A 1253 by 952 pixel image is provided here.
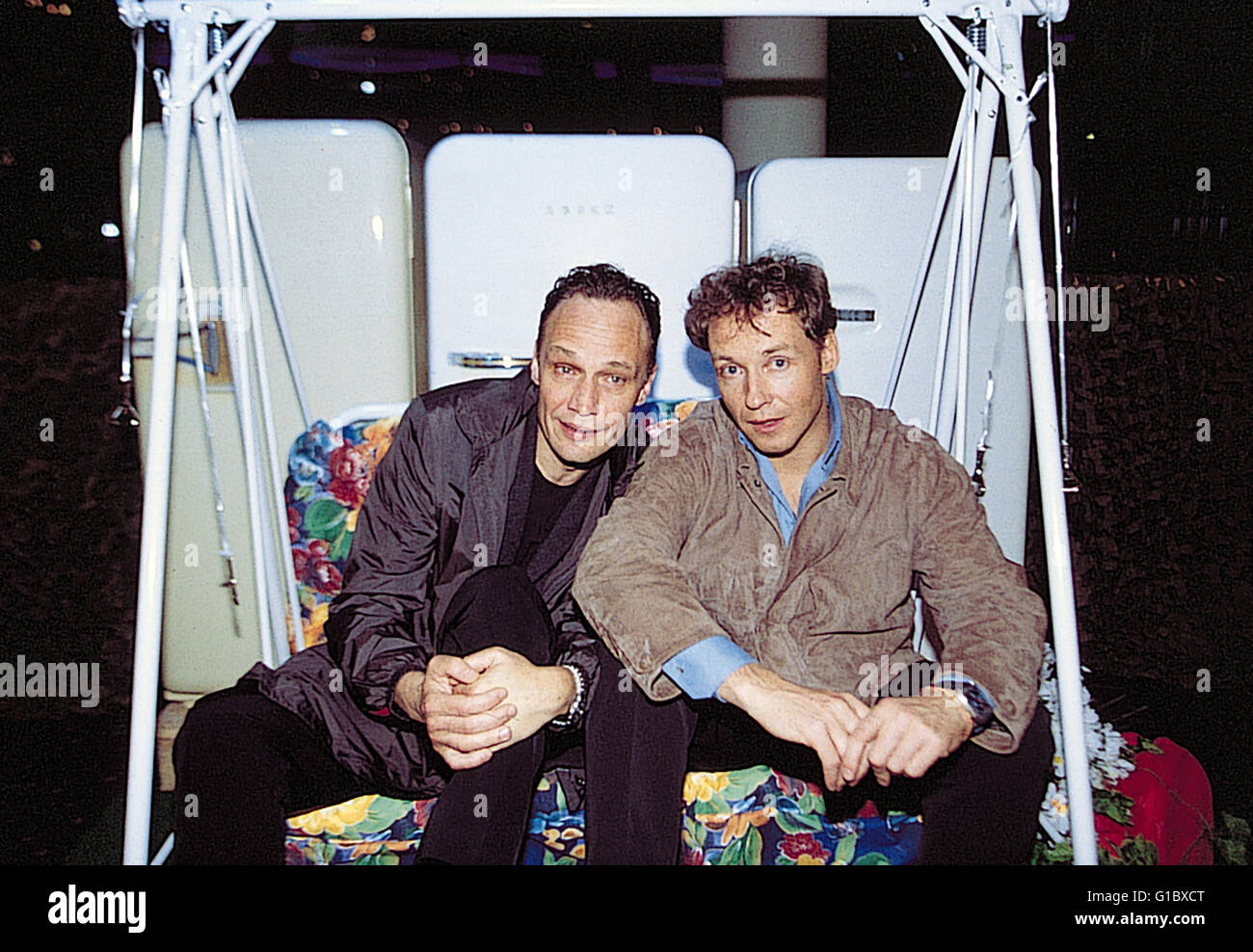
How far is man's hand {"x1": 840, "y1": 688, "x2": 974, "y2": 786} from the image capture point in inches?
48.7

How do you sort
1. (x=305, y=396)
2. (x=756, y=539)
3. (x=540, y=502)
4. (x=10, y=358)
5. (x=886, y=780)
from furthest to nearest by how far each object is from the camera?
(x=10, y=358) < (x=305, y=396) < (x=540, y=502) < (x=756, y=539) < (x=886, y=780)

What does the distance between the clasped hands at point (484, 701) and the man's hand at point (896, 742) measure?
1.40 feet

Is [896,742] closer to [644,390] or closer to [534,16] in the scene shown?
[644,390]

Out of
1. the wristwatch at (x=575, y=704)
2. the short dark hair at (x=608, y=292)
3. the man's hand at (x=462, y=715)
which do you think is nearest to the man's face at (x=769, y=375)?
the short dark hair at (x=608, y=292)

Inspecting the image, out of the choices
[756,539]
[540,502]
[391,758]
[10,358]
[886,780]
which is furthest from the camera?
[10,358]

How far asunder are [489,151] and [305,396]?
27.5 inches

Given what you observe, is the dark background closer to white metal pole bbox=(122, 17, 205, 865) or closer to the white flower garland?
the white flower garland

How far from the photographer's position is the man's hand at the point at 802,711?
4.09 ft

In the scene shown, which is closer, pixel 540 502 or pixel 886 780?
pixel 886 780

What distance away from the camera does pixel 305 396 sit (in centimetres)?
208

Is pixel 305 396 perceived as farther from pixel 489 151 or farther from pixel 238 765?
pixel 238 765
